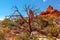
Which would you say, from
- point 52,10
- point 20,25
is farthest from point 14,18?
point 52,10

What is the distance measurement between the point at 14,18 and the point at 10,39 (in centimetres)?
969

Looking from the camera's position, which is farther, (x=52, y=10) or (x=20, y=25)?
(x=52, y=10)

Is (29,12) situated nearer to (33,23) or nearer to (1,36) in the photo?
(33,23)

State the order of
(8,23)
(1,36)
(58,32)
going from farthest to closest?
1. (8,23)
2. (58,32)
3. (1,36)

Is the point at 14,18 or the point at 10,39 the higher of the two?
the point at 14,18

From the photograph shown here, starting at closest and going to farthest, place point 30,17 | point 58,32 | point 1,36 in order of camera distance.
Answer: point 1,36
point 58,32
point 30,17

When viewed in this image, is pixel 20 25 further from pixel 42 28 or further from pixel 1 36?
pixel 1 36

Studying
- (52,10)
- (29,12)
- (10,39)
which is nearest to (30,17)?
(29,12)

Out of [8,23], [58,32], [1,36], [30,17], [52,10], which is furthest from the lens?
[52,10]

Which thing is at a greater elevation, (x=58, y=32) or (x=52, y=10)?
(x=52, y=10)

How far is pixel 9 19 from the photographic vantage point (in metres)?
33.6

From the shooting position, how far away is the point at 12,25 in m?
34.7

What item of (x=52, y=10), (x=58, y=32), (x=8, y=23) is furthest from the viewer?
(x=52, y=10)

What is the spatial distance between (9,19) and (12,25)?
157 cm
